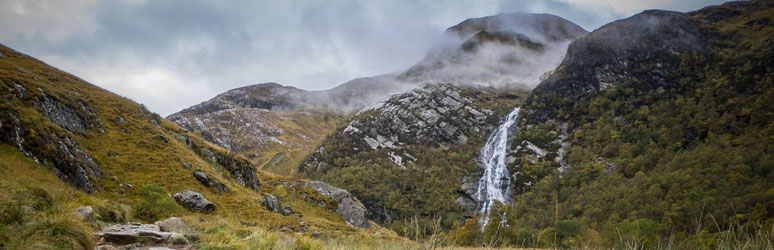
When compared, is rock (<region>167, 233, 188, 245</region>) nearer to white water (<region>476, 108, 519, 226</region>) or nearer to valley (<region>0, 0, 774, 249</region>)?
valley (<region>0, 0, 774, 249</region>)

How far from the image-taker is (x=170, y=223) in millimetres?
7898

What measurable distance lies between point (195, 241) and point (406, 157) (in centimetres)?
10265

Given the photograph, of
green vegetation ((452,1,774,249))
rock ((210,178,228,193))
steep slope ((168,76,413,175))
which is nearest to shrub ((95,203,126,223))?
rock ((210,178,228,193))

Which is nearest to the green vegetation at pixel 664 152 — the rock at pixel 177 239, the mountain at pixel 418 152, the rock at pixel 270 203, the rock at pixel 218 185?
the mountain at pixel 418 152

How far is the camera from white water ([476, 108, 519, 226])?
75875 mm

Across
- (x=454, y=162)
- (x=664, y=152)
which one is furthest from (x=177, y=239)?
(x=454, y=162)

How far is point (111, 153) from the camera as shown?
853 inches

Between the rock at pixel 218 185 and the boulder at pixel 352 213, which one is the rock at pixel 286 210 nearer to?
the rock at pixel 218 185

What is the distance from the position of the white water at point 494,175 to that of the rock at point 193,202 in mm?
55052

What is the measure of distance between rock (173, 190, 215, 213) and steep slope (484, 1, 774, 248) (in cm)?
3325

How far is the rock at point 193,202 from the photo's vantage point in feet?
66.2

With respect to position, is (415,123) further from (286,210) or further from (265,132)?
(286,210)

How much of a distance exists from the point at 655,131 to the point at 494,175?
1607 inches

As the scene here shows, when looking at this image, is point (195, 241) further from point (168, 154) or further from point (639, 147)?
point (639, 147)
